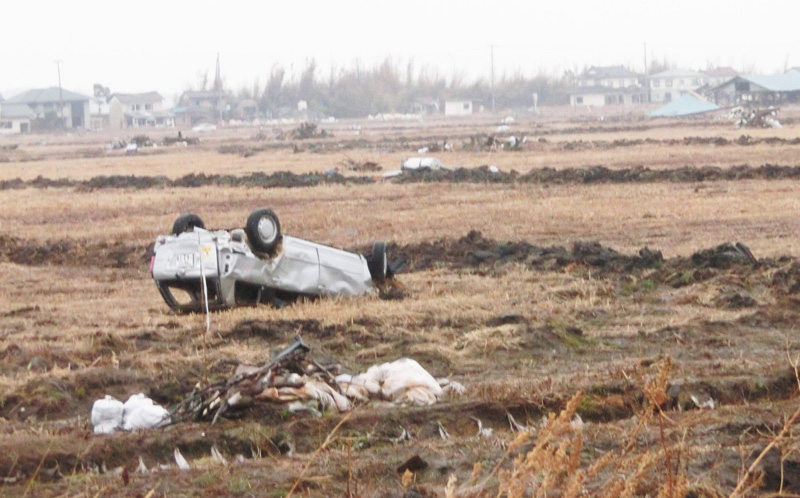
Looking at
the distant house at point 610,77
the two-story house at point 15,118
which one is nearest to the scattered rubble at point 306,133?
the two-story house at point 15,118

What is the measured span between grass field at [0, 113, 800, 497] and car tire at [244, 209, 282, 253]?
0.74 m

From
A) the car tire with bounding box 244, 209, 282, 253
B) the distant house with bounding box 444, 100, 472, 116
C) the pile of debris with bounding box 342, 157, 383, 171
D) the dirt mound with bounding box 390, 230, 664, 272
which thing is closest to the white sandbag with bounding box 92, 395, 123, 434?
the car tire with bounding box 244, 209, 282, 253

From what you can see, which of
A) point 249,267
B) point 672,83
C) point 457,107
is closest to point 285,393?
point 249,267

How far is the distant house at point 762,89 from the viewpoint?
10781 cm

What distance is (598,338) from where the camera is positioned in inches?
454

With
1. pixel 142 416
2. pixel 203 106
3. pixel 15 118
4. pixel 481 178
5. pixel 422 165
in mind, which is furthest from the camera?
pixel 203 106

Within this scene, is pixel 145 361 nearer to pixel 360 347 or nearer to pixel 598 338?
pixel 360 347

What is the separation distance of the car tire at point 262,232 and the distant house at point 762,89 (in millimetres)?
99618

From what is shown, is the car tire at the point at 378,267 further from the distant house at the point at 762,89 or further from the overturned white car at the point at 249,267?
the distant house at the point at 762,89

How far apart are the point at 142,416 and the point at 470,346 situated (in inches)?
154

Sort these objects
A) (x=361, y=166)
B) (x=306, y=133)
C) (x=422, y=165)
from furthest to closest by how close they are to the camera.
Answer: (x=306, y=133)
(x=361, y=166)
(x=422, y=165)

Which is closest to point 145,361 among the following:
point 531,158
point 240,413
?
point 240,413

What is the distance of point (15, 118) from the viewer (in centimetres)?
13812

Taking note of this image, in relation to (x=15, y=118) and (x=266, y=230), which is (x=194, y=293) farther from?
(x=15, y=118)
